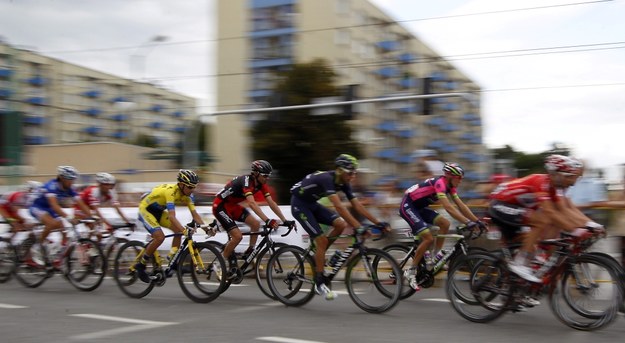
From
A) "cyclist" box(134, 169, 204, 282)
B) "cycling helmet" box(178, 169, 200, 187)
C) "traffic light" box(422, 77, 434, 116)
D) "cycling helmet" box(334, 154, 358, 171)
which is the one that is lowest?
"cyclist" box(134, 169, 204, 282)

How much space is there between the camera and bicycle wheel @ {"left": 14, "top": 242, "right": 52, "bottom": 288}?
11445 millimetres

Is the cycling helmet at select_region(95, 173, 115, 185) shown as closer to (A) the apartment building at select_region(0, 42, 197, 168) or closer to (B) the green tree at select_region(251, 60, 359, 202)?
(B) the green tree at select_region(251, 60, 359, 202)

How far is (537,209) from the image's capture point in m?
7.95

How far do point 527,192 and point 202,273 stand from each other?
14.8ft

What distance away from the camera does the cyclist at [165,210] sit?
986 cm

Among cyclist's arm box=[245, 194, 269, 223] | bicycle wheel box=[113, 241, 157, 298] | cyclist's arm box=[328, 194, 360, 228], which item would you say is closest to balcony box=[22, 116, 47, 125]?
bicycle wheel box=[113, 241, 157, 298]

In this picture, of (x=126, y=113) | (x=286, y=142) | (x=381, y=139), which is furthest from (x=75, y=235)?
(x=126, y=113)

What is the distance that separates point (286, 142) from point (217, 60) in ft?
67.0

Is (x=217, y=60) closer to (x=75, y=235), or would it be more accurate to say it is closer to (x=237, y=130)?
(x=237, y=130)

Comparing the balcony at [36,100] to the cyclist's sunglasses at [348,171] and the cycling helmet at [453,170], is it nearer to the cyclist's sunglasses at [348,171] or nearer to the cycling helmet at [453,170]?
the cyclist's sunglasses at [348,171]

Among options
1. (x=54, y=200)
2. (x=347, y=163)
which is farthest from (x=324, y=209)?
(x=54, y=200)

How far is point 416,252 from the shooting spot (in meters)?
9.34

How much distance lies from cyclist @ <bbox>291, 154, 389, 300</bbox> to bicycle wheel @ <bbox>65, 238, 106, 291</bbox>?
3.44m

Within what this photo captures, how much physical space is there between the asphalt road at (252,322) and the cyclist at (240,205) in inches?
28.6
